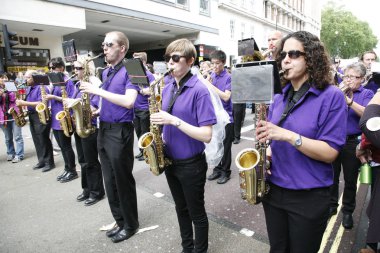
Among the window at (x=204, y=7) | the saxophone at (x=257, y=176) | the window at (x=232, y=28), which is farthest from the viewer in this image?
the window at (x=232, y=28)

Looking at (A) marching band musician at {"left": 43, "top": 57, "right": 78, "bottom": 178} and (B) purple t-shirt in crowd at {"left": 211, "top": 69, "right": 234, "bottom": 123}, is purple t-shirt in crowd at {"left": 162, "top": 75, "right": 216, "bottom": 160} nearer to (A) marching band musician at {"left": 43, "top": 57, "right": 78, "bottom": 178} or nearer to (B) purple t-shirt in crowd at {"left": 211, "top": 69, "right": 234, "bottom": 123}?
(B) purple t-shirt in crowd at {"left": 211, "top": 69, "right": 234, "bottom": 123}

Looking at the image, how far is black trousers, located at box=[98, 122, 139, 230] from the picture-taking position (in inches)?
130

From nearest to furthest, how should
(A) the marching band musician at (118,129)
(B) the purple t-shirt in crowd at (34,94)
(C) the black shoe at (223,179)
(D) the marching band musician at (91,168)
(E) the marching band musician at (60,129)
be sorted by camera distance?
(A) the marching band musician at (118,129) < (D) the marching band musician at (91,168) < (C) the black shoe at (223,179) < (E) the marching band musician at (60,129) < (B) the purple t-shirt in crowd at (34,94)

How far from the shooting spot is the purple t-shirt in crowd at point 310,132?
5.86 feet

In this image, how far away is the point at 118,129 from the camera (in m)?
3.30

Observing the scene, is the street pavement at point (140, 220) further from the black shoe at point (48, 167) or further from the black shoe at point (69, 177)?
the black shoe at point (48, 167)

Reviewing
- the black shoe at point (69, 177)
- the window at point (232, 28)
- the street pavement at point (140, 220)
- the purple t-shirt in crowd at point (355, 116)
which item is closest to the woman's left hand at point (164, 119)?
the street pavement at point (140, 220)

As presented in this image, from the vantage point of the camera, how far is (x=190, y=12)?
65.8 ft

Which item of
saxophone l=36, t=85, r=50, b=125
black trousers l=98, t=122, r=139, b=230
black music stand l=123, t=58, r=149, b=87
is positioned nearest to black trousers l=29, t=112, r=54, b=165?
saxophone l=36, t=85, r=50, b=125

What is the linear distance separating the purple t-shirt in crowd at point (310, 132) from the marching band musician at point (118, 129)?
180 cm

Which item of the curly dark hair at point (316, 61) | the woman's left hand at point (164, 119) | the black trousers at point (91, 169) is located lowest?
the black trousers at point (91, 169)

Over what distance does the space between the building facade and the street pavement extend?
8.87 ft

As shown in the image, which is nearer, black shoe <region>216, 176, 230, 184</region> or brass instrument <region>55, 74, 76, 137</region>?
brass instrument <region>55, 74, 76, 137</region>

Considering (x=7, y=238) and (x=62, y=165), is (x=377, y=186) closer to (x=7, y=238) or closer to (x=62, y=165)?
(x=7, y=238)
